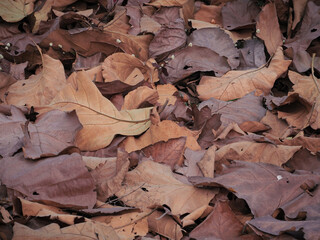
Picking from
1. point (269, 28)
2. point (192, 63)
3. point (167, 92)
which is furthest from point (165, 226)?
point (269, 28)

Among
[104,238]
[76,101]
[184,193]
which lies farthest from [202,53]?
[104,238]

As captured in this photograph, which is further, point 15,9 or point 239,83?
point 15,9

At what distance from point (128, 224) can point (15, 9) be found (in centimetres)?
121

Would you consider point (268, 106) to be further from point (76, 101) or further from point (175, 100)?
point (76, 101)

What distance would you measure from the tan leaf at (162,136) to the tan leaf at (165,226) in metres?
0.27

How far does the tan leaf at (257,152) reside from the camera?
48.1 inches

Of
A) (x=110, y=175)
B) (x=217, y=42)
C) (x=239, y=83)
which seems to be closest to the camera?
(x=110, y=175)

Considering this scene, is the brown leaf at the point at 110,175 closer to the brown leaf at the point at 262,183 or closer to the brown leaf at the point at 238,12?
the brown leaf at the point at 262,183

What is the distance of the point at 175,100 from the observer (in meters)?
1.54

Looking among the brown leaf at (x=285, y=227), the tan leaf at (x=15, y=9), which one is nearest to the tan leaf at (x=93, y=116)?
the brown leaf at (x=285, y=227)

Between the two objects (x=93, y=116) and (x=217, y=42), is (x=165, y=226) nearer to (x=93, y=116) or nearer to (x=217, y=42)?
(x=93, y=116)

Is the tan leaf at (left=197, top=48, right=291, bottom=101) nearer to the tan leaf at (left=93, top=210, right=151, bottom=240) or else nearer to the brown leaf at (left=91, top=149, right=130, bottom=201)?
the brown leaf at (left=91, top=149, right=130, bottom=201)

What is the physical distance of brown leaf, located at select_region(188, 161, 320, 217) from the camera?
105 centimetres

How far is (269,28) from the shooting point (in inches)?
69.7
